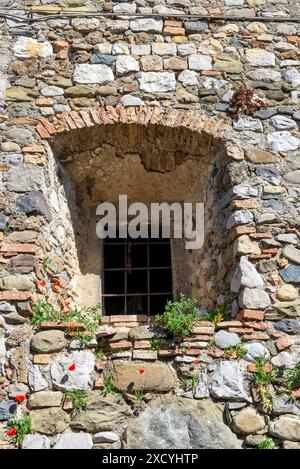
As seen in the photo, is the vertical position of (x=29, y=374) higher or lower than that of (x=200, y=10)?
lower

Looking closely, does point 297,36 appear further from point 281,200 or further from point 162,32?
point 281,200

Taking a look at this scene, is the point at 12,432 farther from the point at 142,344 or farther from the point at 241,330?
the point at 241,330

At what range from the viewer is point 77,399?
3.80 meters

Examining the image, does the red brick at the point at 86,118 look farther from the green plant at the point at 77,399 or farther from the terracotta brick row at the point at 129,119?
the green plant at the point at 77,399

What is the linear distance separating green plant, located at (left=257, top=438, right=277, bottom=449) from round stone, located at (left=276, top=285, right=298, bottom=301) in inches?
40.4

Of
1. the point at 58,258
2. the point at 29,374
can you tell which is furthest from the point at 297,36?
the point at 29,374

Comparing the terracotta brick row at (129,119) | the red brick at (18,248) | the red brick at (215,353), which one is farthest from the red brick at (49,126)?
the red brick at (215,353)

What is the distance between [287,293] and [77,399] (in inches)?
66.3

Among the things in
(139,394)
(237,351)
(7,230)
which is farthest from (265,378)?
(7,230)

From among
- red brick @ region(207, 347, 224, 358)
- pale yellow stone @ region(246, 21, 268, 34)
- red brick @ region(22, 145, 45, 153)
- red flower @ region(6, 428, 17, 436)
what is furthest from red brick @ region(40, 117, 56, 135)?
red flower @ region(6, 428, 17, 436)

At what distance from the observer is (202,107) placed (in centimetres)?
500

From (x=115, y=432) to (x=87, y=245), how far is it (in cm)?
213

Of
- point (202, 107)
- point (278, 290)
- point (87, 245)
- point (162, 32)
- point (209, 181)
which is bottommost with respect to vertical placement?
point (278, 290)

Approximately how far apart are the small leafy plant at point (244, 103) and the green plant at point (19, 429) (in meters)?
2.95
